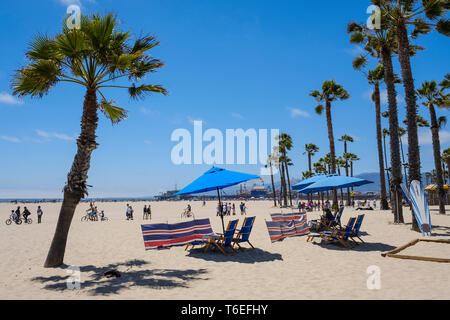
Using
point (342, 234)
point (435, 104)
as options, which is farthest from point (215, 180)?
point (435, 104)

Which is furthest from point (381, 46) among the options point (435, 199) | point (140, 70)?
point (435, 199)

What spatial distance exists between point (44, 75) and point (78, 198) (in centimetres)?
301

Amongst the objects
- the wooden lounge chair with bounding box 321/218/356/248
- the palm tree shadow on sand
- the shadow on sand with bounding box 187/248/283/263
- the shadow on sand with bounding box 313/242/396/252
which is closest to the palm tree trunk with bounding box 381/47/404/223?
the shadow on sand with bounding box 313/242/396/252

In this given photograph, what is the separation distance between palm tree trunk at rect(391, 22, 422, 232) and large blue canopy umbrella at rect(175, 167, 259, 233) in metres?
8.47

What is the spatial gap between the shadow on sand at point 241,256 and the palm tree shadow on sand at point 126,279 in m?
1.28

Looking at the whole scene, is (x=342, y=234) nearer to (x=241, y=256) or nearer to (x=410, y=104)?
(x=241, y=256)

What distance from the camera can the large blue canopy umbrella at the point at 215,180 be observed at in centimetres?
809

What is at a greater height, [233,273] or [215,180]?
[215,180]

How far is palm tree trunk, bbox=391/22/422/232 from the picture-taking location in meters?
12.9

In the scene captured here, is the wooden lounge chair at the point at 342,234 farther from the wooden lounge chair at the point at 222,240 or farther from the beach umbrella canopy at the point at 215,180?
the beach umbrella canopy at the point at 215,180

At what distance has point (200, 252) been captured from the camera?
8883 mm

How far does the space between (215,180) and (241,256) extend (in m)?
2.21

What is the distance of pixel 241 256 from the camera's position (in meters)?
8.23
